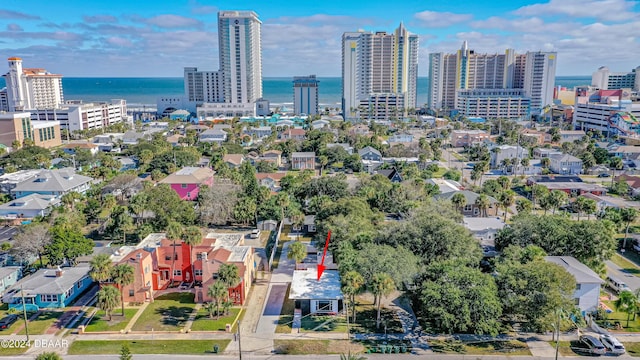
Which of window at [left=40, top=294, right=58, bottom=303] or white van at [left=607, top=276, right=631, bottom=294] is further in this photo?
white van at [left=607, top=276, right=631, bottom=294]

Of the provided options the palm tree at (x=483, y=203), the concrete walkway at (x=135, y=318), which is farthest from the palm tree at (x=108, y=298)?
the palm tree at (x=483, y=203)

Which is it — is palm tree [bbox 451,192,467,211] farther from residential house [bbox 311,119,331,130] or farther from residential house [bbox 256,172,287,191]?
residential house [bbox 311,119,331,130]

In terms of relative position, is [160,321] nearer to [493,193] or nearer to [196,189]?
[196,189]

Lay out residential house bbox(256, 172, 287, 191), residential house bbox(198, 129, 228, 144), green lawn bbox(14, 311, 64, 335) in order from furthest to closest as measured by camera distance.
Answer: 1. residential house bbox(198, 129, 228, 144)
2. residential house bbox(256, 172, 287, 191)
3. green lawn bbox(14, 311, 64, 335)

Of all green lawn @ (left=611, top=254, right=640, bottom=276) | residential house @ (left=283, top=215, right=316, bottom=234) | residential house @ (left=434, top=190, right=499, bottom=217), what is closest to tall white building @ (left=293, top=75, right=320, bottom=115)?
residential house @ (left=434, top=190, right=499, bottom=217)

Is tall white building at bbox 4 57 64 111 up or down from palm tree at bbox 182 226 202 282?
up
